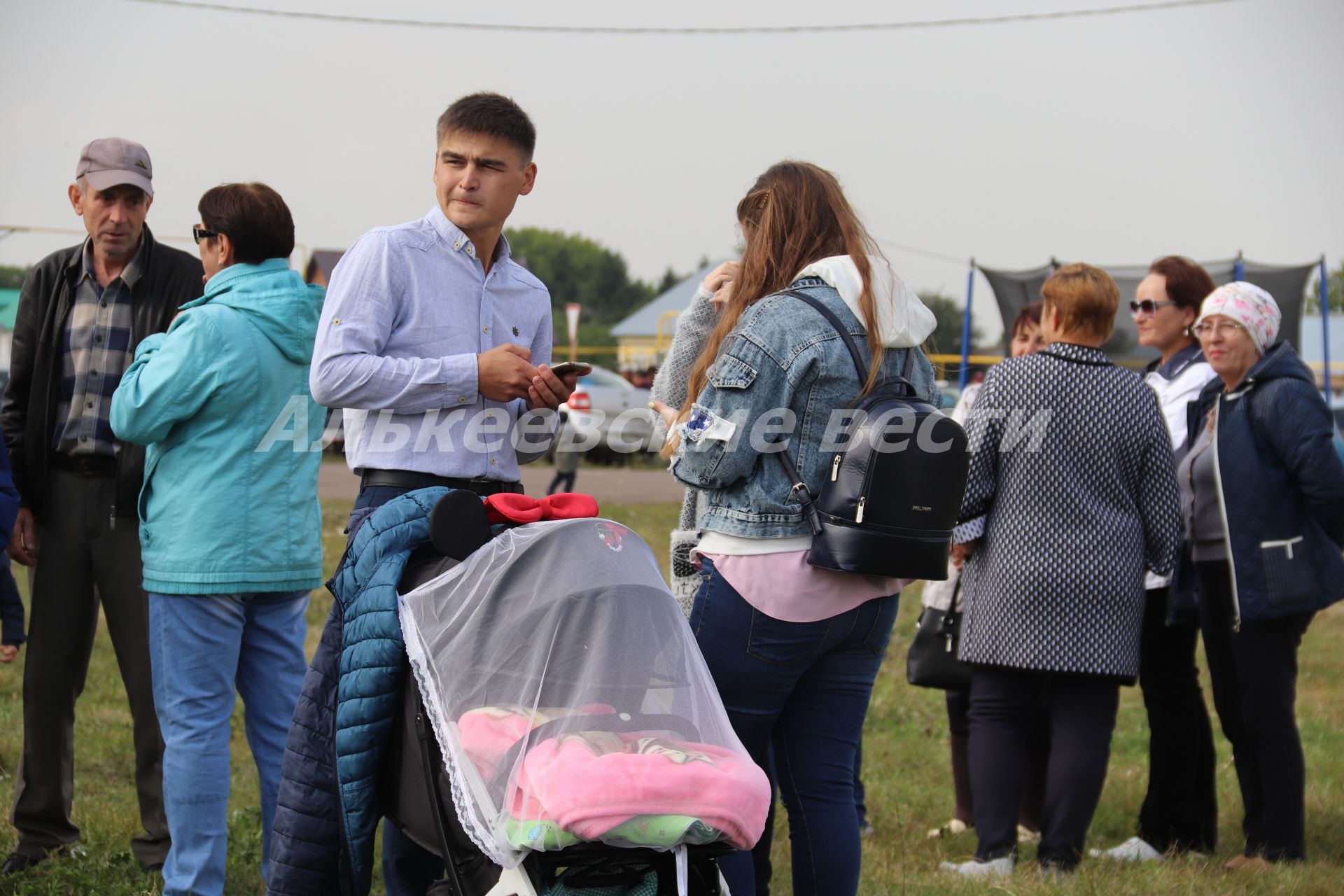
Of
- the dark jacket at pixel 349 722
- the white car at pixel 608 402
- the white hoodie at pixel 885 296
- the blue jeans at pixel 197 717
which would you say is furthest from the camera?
the white car at pixel 608 402

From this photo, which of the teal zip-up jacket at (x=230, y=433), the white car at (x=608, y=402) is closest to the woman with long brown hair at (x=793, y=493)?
the teal zip-up jacket at (x=230, y=433)

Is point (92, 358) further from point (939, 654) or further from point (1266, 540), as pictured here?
point (1266, 540)

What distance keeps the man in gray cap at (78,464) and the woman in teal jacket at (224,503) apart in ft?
1.42

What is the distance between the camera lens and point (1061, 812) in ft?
13.6

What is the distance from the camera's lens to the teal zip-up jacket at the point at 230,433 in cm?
335

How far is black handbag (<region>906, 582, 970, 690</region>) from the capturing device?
4.58 meters

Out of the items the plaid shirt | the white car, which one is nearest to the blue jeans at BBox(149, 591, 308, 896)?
the plaid shirt

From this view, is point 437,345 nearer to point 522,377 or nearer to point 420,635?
point 522,377

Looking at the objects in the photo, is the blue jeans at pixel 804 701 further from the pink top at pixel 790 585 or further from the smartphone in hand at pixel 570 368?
the smartphone in hand at pixel 570 368

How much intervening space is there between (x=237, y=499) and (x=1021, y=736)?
2.61m

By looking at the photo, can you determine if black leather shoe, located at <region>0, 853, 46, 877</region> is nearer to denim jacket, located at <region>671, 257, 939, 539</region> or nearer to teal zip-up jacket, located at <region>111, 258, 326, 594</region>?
teal zip-up jacket, located at <region>111, 258, 326, 594</region>

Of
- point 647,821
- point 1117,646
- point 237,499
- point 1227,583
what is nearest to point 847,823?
point 647,821

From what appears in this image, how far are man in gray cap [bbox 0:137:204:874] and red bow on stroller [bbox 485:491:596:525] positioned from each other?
175 centimetres

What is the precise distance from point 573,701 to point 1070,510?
7.66ft
